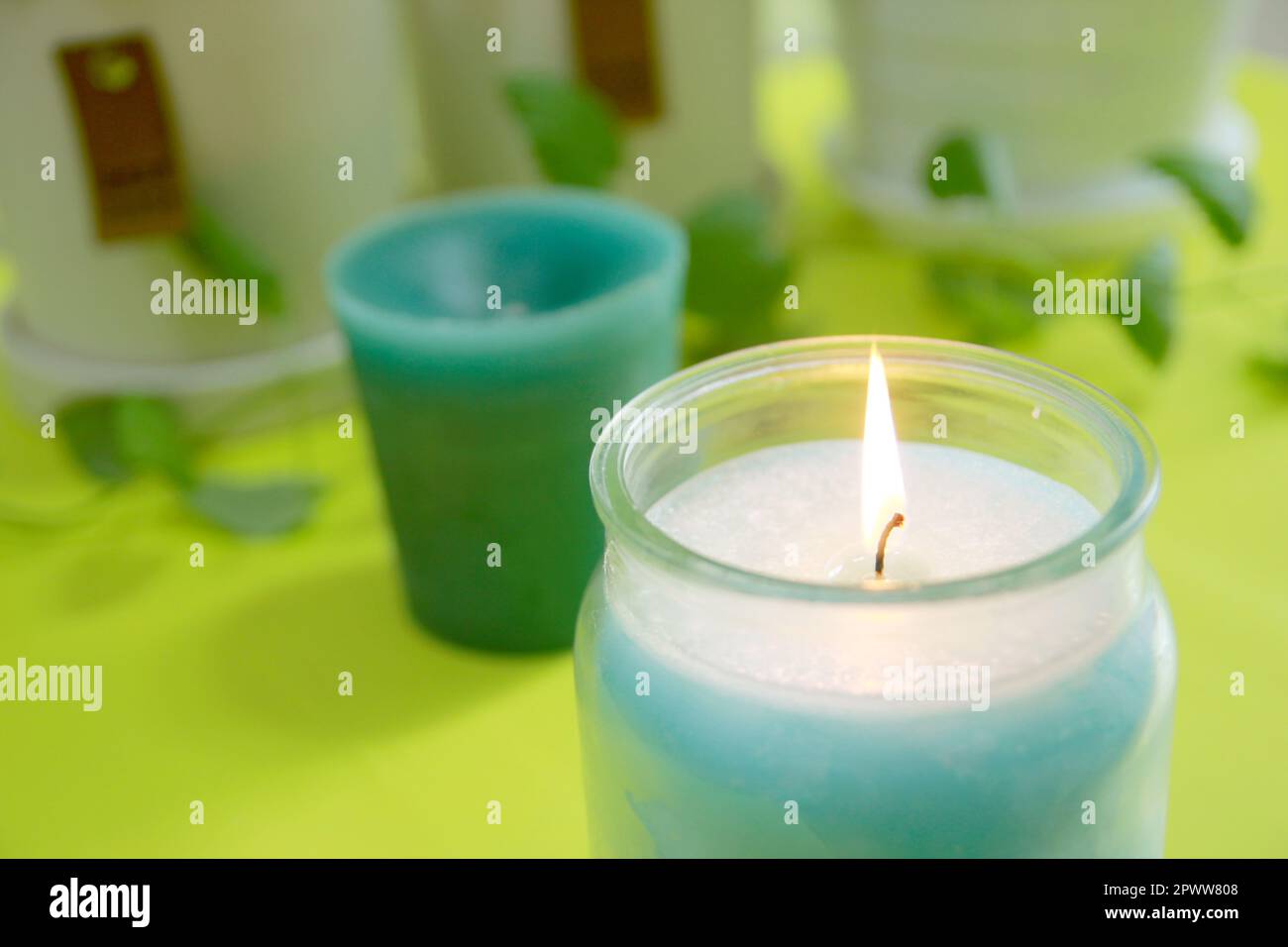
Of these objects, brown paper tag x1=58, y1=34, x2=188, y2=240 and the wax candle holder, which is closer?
the wax candle holder

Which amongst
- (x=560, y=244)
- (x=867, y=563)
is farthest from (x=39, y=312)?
(x=867, y=563)

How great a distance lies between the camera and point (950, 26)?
79cm

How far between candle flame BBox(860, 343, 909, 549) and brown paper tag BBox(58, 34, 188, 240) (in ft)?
1.46

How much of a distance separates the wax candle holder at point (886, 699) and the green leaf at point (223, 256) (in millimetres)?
399

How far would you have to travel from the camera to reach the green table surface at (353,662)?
50 centimetres

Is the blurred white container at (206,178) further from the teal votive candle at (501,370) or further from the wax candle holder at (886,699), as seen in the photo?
the wax candle holder at (886,699)

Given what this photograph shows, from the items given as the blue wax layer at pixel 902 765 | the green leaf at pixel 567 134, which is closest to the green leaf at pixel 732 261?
the green leaf at pixel 567 134

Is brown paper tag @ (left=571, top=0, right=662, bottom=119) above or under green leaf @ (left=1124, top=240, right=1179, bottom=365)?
above

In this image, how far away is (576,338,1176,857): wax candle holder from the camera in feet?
1.02

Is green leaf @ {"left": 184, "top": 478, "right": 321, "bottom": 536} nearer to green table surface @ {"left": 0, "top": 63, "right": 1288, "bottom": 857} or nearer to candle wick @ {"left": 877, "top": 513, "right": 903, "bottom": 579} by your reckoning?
green table surface @ {"left": 0, "top": 63, "right": 1288, "bottom": 857}

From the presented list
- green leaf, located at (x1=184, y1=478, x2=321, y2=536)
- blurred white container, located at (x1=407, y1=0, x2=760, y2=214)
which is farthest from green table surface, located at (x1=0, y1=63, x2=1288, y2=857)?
blurred white container, located at (x1=407, y1=0, x2=760, y2=214)
